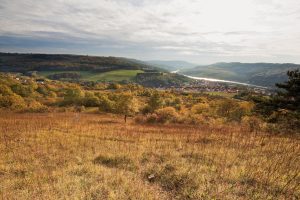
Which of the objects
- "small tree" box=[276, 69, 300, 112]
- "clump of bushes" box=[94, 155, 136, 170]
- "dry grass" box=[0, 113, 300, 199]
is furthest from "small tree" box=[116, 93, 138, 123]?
"clump of bushes" box=[94, 155, 136, 170]

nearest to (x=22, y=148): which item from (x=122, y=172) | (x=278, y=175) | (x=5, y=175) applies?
(x=5, y=175)

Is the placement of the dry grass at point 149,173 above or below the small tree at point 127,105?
above

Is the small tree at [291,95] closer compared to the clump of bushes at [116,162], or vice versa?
the clump of bushes at [116,162]

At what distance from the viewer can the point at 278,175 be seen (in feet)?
22.0

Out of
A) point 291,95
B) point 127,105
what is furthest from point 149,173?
point 291,95

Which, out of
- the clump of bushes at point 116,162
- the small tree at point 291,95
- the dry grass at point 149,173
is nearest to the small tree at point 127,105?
the small tree at point 291,95

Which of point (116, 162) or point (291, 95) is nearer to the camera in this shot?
point (116, 162)

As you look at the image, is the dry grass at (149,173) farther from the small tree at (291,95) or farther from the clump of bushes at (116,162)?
the small tree at (291,95)

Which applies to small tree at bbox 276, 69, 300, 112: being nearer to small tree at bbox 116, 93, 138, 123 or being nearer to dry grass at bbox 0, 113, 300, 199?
small tree at bbox 116, 93, 138, 123

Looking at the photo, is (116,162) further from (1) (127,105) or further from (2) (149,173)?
(1) (127,105)

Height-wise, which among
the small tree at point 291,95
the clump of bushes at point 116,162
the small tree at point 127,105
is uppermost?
the small tree at point 291,95

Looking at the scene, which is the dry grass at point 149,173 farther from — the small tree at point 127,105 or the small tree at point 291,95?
the small tree at point 127,105

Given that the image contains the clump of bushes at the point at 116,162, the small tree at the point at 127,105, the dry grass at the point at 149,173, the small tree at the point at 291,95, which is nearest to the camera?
the dry grass at the point at 149,173

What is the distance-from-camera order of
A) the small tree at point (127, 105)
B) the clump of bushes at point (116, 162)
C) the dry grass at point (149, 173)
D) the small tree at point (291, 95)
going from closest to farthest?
the dry grass at point (149, 173) < the clump of bushes at point (116, 162) < the small tree at point (291, 95) < the small tree at point (127, 105)
